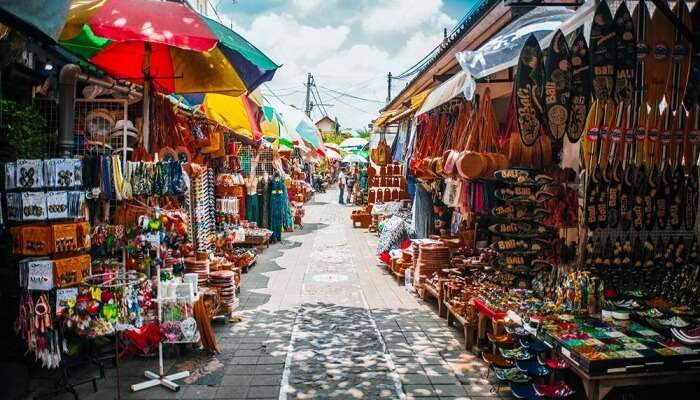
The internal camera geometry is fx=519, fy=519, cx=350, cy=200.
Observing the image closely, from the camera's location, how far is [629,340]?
3.97 m

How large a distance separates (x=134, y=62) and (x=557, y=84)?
4.80 metres

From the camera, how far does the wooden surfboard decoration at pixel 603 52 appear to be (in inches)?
149

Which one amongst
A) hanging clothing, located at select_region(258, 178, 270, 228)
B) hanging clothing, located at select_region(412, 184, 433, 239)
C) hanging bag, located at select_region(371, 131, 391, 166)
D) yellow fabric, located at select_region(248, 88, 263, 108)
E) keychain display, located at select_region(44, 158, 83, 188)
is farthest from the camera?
hanging clothing, located at select_region(258, 178, 270, 228)

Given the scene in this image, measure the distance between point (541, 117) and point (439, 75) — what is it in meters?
5.50

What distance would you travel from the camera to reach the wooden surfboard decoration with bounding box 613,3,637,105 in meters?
3.80

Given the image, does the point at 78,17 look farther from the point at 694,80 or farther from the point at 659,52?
the point at 694,80

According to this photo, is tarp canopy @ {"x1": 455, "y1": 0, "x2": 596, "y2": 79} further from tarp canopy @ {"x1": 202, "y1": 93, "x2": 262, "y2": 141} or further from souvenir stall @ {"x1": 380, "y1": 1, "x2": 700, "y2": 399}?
tarp canopy @ {"x1": 202, "y1": 93, "x2": 262, "y2": 141}

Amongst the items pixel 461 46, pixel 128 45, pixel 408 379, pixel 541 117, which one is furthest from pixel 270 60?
pixel 461 46

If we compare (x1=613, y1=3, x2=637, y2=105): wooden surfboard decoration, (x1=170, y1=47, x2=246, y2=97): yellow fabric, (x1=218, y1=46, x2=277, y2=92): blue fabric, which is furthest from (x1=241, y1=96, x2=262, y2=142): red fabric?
(x1=613, y1=3, x2=637, y2=105): wooden surfboard decoration

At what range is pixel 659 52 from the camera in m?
4.09

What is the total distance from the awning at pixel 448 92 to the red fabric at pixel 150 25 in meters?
2.83

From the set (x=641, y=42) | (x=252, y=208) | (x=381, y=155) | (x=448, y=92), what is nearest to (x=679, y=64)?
(x=641, y=42)

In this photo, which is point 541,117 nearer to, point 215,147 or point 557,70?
point 557,70

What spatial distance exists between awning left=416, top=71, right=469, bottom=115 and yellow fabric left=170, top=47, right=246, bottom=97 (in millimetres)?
2480
